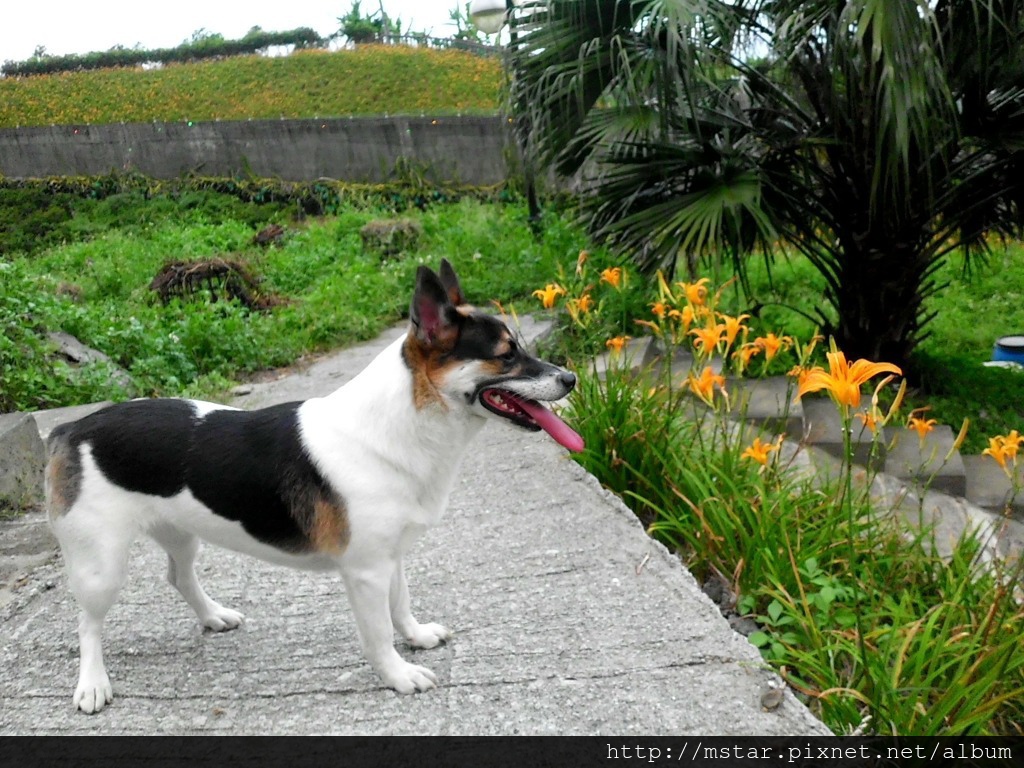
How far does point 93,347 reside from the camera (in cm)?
658

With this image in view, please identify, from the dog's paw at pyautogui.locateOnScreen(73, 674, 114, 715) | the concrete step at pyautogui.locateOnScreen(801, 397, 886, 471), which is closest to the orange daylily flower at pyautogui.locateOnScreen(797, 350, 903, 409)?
the dog's paw at pyautogui.locateOnScreen(73, 674, 114, 715)

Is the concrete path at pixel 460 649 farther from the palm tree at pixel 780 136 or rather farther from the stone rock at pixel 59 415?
the palm tree at pixel 780 136

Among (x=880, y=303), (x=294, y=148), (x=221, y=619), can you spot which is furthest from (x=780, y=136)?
(x=294, y=148)

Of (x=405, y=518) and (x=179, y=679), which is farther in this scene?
(x=179, y=679)

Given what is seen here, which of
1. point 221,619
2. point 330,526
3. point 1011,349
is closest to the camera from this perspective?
point 330,526

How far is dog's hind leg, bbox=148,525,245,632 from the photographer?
2.60 m

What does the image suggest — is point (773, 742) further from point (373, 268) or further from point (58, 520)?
point (373, 268)

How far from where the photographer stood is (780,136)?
5867 mm

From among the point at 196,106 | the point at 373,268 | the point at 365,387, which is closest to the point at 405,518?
the point at 365,387

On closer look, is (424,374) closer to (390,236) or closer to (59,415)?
(59,415)

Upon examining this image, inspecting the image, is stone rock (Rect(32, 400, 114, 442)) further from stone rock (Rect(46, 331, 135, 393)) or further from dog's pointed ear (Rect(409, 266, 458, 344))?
dog's pointed ear (Rect(409, 266, 458, 344))

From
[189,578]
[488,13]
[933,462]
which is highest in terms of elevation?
[488,13]

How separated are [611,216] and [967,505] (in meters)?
3.20

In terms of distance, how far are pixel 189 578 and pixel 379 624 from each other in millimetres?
847
